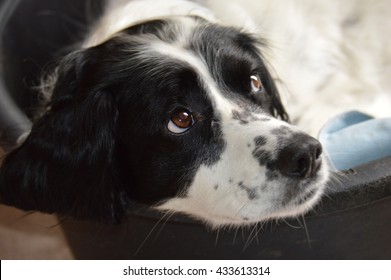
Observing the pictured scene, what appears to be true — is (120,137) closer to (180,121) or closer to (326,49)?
(180,121)

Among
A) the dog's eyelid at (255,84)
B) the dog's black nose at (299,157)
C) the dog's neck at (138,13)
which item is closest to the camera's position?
the dog's black nose at (299,157)

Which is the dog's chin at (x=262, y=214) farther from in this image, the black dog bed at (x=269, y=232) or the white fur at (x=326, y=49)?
the white fur at (x=326, y=49)

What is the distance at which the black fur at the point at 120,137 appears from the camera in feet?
4.41

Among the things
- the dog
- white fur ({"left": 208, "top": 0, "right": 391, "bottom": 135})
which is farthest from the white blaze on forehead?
white fur ({"left": 208, "top": 0, "right": 391, "bottom": 135})

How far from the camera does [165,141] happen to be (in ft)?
4.42

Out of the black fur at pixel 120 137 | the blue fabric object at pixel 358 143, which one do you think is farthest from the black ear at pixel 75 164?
the blue fabric object at pixel 358 143

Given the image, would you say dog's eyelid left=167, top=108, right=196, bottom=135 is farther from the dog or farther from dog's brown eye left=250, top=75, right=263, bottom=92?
dog's brown eye left=250, top=75, right=263, bottom=92

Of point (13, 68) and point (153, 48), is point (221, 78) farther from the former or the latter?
point (13, 68)

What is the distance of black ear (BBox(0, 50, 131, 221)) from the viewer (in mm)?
1406

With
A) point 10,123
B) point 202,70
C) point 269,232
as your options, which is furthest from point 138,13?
point 269,232

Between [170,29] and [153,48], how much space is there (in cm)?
9

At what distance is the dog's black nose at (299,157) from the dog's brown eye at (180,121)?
0.77 ft

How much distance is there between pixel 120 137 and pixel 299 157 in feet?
1.52

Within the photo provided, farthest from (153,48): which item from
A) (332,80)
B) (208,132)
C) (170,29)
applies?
(332,80)
